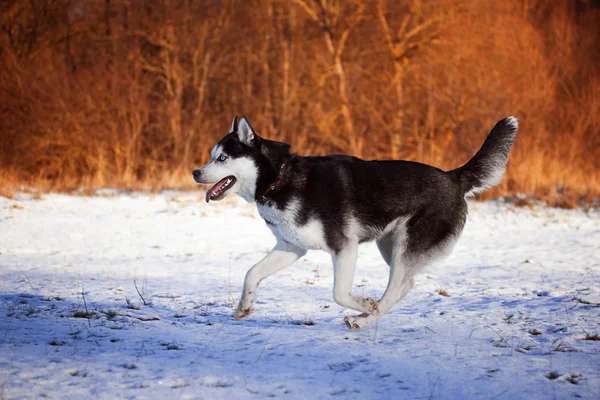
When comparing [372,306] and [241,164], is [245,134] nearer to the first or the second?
[241,164]

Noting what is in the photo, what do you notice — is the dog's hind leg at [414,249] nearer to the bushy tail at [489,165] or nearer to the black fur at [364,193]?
the black fur at [364,193]

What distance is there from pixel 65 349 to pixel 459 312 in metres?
3.14

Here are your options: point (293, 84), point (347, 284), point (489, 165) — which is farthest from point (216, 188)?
point (293, 84)

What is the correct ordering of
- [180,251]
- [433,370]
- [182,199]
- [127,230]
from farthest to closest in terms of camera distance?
1. [182,199]
2. [127,230]
3. [180,251]
4. [433,370]

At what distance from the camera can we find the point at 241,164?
16.2 feet

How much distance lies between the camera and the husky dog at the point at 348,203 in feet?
15.0

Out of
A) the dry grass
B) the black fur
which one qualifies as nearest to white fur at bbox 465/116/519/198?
the black fur

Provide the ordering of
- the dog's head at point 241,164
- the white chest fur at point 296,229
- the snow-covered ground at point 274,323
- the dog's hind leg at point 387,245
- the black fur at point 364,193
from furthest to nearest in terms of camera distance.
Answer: the dog's hind leg at point 387,245, the dog's head at point 241,164, the black fur at point 364,193, the white chest fur at point 296,229, the snow-covered ground at point 274,323

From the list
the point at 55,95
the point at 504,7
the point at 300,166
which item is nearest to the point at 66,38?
the point at 55,95

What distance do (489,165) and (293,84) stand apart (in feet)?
55.9

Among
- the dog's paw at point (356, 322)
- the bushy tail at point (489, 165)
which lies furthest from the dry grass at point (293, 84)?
the dog's paw at point (356, 322)

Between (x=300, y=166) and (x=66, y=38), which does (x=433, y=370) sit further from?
(x=66, y=38)

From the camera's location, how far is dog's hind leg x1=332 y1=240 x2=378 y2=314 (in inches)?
175

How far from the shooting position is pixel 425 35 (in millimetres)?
19578
